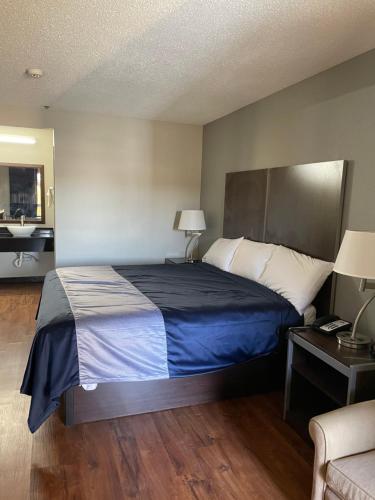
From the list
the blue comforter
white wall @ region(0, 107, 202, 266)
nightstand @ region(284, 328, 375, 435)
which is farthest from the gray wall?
white wall @ region(0, 107, 202, 266)

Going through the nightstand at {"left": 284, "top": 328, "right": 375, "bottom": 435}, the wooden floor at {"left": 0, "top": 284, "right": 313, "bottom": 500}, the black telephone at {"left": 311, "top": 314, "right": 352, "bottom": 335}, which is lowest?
the wooden floor at {"left": 0, "top": 284, "right": 313, "bottom": 500}

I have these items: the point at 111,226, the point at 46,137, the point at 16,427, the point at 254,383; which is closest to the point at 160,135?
the point at 111,226

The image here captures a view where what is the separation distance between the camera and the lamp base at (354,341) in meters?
2.11

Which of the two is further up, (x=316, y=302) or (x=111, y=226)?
(x=111, y=226)

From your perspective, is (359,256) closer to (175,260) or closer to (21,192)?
(175,260)

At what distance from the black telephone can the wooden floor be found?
25.6 inches

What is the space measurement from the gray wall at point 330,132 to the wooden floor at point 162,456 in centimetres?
101

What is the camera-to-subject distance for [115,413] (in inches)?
93.6

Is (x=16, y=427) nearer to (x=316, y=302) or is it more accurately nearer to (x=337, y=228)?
Answer: (x=316, y=302)

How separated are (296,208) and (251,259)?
59 cm

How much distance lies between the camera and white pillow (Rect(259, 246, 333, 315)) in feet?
8.85

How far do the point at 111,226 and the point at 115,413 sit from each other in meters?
2.80

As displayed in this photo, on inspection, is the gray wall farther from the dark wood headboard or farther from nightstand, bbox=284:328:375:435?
nightstand, bbox=284:328:375:435

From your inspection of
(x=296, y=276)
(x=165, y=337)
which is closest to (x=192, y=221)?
(x=296, y=276)
